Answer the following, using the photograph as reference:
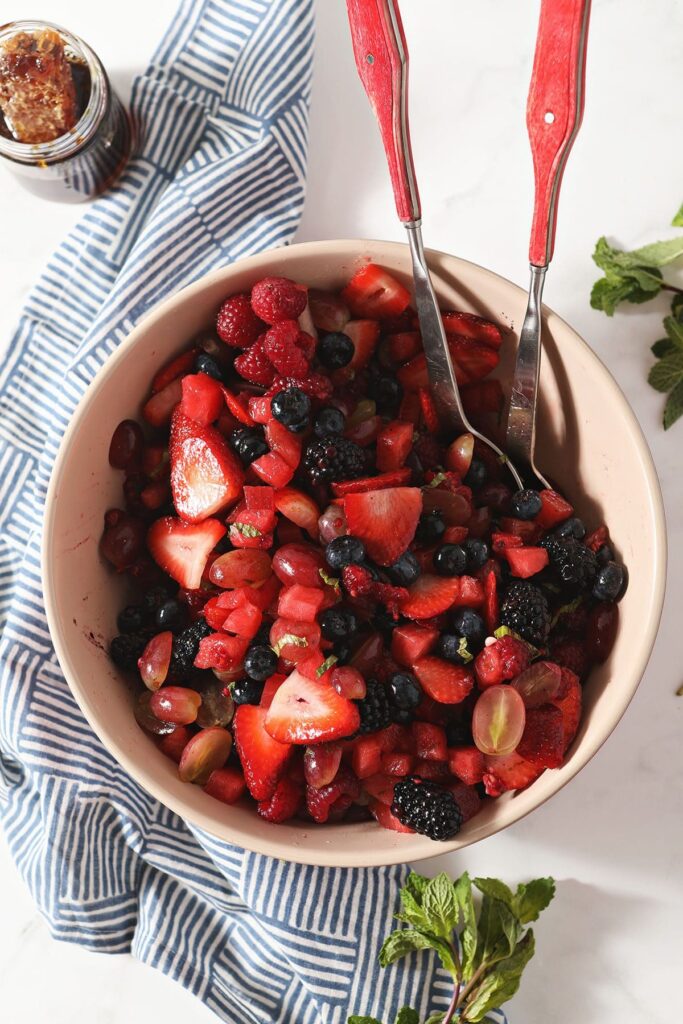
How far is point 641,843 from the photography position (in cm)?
190

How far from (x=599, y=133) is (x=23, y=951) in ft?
6.86

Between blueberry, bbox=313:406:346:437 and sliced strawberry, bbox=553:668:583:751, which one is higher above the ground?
blueberry, bbox=313:406:346:437

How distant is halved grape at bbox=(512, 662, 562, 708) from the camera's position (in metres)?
1.52

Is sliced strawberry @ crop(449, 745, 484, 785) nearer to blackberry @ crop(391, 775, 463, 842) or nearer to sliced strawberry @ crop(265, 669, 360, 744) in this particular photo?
blackberry @ crop(391, 775, 463, 842)

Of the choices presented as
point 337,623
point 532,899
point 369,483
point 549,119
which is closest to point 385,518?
point 369,483

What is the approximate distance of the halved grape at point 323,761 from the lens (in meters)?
1.54

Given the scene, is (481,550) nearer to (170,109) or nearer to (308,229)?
(308,229)

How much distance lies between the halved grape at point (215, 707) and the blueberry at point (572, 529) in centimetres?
63

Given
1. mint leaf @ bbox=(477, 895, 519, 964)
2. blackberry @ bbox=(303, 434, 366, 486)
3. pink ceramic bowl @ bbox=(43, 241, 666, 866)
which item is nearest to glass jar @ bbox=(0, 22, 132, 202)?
pink ceramic bowl @ bbox=(43, 241, 666, 866)

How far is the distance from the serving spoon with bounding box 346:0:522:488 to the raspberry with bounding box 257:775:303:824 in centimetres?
66

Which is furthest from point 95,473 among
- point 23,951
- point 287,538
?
point 23,951

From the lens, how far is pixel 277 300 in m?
1.59

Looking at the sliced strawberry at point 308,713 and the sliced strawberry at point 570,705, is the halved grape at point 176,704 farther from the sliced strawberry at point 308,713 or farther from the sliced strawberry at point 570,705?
the sliced strawberry at point 570,705

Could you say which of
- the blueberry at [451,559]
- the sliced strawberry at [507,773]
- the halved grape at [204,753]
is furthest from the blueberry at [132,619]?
the sliced strawberry at [507,773]
